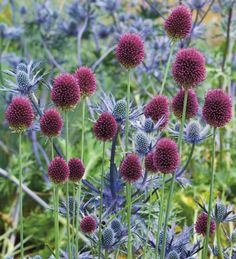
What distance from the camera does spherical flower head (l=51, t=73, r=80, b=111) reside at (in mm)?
1263

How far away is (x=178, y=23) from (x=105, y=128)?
0.28 meters

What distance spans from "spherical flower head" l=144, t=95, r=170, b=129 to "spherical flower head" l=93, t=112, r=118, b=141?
4.6 inches

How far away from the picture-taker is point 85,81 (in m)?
1.37

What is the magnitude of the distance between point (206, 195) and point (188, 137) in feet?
3.82

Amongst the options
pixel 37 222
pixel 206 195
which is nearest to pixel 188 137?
pixel 206 195

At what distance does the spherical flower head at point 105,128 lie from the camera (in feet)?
4.32

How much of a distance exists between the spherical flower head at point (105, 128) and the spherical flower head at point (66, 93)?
0.25 feet

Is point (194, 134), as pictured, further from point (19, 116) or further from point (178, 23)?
point (19, 116)

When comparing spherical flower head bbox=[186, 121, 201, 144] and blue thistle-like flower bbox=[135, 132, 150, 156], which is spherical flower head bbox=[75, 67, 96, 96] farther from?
spherical flower head bbox=[186, 121, 201, 144]

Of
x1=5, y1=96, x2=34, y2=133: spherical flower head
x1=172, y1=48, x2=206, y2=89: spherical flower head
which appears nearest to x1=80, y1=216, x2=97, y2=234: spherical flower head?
x1=5, y1=96, x2=34, y2=133: spherical flower head

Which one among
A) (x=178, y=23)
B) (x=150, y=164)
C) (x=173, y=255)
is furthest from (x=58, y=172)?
(x=178, y=23)

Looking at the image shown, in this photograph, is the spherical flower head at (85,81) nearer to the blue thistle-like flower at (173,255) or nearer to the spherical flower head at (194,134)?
the spherical flower head at (194,134)

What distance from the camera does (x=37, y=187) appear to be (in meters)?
3.15

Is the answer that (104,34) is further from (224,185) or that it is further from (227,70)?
(224,185)
